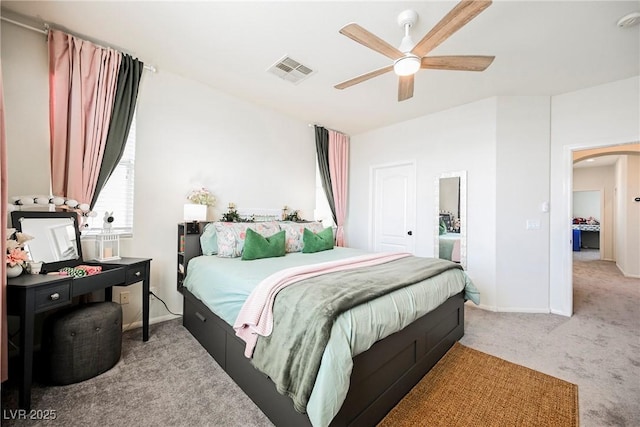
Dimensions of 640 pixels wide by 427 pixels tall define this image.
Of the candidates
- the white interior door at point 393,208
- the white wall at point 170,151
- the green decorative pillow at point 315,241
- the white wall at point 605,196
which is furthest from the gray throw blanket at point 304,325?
the white wall at point 605,196

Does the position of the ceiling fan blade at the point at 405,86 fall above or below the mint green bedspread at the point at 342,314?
above

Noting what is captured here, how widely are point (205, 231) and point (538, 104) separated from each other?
434 centimetres

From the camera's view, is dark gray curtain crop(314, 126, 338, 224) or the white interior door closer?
the white interior door

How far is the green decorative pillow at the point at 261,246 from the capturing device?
103 inches

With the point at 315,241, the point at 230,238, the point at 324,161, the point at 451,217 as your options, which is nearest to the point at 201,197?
the point at 230,238

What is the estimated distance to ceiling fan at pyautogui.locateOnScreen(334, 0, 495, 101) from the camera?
5.10ft

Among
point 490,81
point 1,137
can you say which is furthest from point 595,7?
point 1,137

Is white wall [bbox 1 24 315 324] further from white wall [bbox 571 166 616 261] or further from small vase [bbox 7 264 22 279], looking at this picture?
white wall [bbox 571 166 616 261]

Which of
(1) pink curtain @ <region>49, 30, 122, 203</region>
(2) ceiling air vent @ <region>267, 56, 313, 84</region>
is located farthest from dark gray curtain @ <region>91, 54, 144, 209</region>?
(2) ceiling air vent @ <region>267, 56, 313, 84</region>

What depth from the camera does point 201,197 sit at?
2.97 meters

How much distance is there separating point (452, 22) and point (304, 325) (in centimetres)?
196

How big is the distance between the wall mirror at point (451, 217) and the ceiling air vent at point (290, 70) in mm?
2417

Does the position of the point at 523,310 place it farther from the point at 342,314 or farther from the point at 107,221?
the point at 107,221

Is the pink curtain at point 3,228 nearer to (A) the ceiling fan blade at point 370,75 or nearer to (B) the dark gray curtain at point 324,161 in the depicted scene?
(A) the ceiling fan blade at point 370,75
